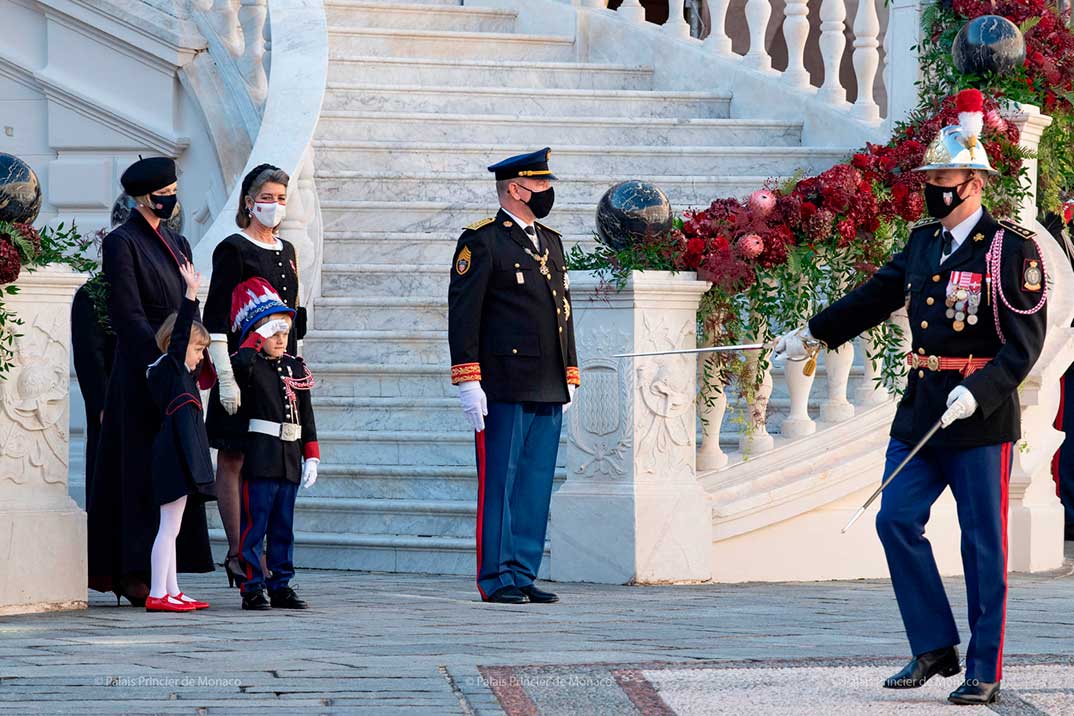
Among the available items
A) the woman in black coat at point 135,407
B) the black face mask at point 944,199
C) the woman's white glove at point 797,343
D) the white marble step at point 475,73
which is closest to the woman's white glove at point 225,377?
the woman in black coat at point 135,407

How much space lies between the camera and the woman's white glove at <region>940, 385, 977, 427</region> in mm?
5230

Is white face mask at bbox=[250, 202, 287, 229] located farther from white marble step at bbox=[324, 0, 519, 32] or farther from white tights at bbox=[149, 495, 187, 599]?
white marble step at bbox=[324, 0, 519, 32]

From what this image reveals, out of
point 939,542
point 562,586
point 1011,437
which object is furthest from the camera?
point 939,542

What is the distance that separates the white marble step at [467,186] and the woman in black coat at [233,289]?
3607 mm

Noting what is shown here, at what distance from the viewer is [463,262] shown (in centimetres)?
755

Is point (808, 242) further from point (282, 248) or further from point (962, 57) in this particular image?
point (282, 248)

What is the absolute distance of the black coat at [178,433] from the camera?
7172 millimetres

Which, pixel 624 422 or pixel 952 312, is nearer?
pixel 952 312

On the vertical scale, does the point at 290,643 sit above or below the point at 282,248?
below

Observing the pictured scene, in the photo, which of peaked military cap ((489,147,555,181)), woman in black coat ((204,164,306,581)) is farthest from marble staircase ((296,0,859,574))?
peaked military cap ((489,147,555,181))

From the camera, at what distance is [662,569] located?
8.16m

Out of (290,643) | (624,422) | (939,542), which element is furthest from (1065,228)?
(290,643)

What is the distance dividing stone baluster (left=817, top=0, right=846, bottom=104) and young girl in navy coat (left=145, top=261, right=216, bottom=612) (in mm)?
5144

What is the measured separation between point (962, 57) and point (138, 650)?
490 centimetres
